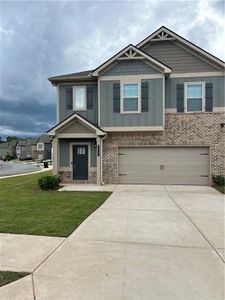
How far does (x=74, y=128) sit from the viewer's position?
13484 millimetres

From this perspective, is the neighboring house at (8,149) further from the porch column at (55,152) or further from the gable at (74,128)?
the gable at (74,128)

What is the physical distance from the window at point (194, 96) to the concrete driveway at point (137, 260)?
7697mm

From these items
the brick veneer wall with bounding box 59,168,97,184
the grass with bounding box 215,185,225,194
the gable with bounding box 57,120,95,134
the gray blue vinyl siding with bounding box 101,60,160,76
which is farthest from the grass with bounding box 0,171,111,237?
the gray blue vinyl siding with bounding box 101,60,160,76

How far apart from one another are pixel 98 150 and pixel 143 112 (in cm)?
317

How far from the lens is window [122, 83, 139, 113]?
13.1 meters

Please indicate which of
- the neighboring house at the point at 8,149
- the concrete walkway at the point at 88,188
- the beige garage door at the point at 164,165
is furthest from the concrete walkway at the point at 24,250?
the neighboring house at the point at 8,149

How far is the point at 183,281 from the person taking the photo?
3.36m

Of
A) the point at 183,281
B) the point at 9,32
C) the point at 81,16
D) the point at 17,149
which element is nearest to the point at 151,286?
the point at 183,281

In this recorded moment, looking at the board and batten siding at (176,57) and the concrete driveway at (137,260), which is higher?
the board and batten siding at (176,57)

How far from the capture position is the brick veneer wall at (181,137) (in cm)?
1313

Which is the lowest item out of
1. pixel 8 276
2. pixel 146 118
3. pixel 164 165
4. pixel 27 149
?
pixel 8 276

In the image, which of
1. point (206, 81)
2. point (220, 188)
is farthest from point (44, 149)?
point (220, 188)

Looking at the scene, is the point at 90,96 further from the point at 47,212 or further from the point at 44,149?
the point at 44,149

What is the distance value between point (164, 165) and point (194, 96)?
416 cm
